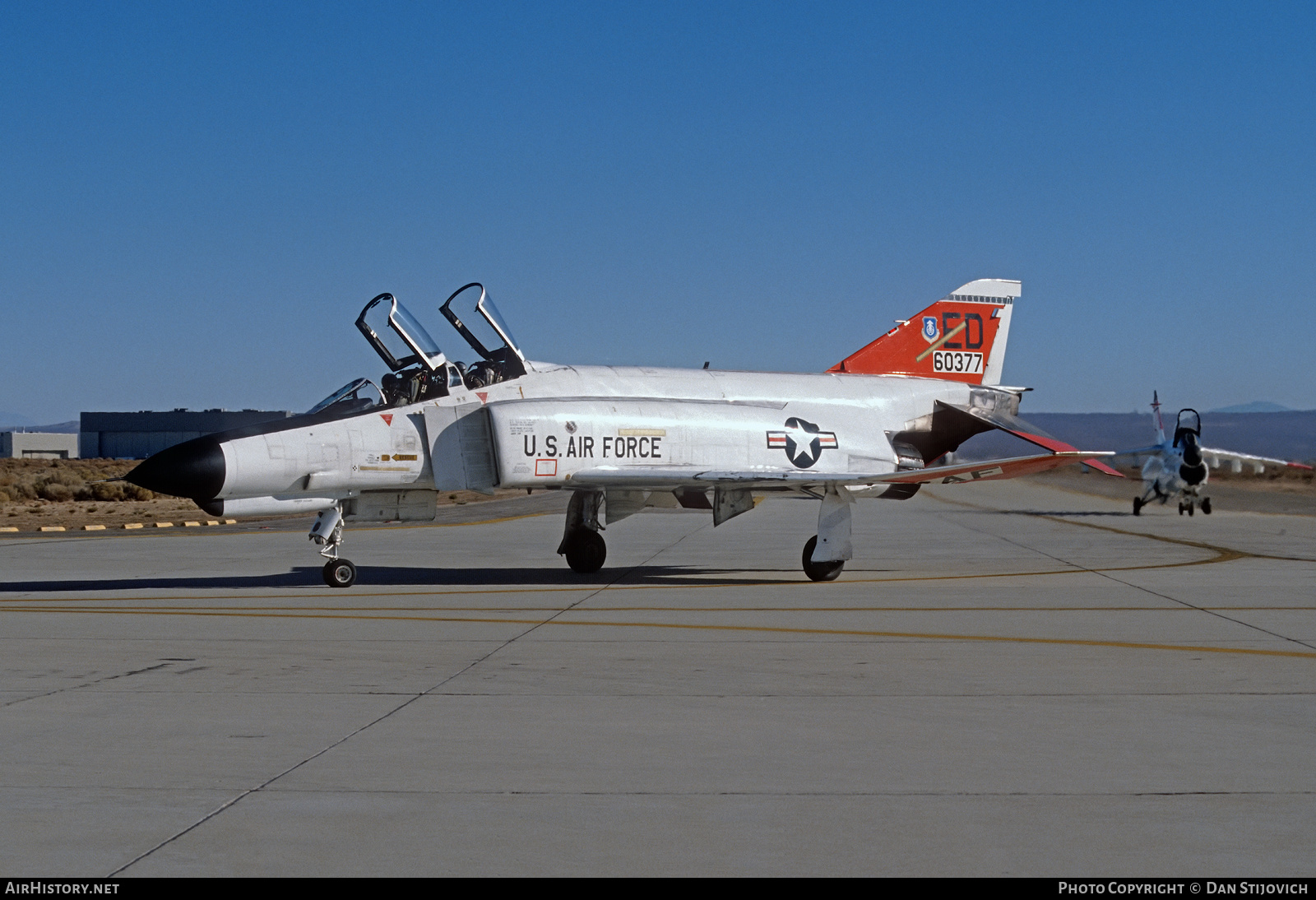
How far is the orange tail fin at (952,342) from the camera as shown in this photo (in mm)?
20781

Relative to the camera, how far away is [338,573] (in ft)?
52.1

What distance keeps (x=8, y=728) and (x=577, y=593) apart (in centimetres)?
865

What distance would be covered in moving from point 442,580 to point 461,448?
204 centimetres

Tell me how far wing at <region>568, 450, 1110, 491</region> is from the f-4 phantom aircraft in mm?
33

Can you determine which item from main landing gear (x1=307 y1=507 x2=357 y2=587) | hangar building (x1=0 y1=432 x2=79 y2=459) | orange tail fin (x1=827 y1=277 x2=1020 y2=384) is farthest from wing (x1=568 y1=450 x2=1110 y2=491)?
hangar building (x1=0 y1=432 x2=79 y2=459)

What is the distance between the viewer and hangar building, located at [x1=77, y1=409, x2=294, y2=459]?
355 ft

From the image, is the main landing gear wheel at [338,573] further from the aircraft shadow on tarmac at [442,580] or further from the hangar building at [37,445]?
the hangar building at [37,445]

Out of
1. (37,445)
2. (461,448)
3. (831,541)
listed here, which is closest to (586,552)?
(461,448)

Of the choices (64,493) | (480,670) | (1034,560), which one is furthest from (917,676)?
(64,493)

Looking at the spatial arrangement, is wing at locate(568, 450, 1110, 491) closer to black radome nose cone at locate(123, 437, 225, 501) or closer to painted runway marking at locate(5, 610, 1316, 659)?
painted runway marking at locate(5, 610, 1316, 659)

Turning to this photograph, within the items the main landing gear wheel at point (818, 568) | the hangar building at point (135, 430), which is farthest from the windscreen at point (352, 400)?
the hangar building at point (135, 430)

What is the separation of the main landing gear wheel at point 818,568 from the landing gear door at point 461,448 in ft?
14.1

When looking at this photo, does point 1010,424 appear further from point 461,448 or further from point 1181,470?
point 1181,470

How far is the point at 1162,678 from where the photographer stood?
28.9 feet
